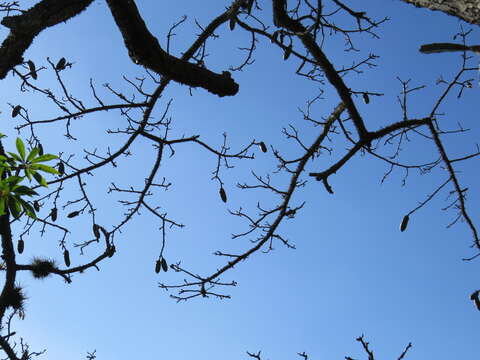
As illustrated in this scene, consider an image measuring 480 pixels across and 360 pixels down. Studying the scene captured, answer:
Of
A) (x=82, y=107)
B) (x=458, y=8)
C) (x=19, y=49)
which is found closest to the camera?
(x=458, y=8)

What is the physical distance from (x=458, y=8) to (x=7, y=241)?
3.60 meters

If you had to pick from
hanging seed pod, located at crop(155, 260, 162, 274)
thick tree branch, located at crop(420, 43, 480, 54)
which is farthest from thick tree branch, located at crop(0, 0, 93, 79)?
thick tree branch, located at crop(420, 43, 480, 54)

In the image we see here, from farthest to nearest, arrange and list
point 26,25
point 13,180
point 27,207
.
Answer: point 26,25 < point 27,207 < point 13,180

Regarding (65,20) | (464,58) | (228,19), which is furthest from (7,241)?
(464,58)

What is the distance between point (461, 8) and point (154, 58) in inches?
76.1

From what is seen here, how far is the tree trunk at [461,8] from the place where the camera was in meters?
1.70

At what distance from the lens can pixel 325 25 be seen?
450cm

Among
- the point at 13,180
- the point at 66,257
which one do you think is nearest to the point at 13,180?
the point at 13,180

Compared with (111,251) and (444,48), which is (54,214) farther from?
(444,48)

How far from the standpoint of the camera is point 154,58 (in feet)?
10.2

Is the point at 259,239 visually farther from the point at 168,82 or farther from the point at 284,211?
the point at 168,82

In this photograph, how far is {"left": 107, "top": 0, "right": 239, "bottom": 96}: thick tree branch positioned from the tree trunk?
1.66m

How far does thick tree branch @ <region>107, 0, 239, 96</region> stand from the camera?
2.96m

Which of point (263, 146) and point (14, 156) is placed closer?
point (14, 156)
